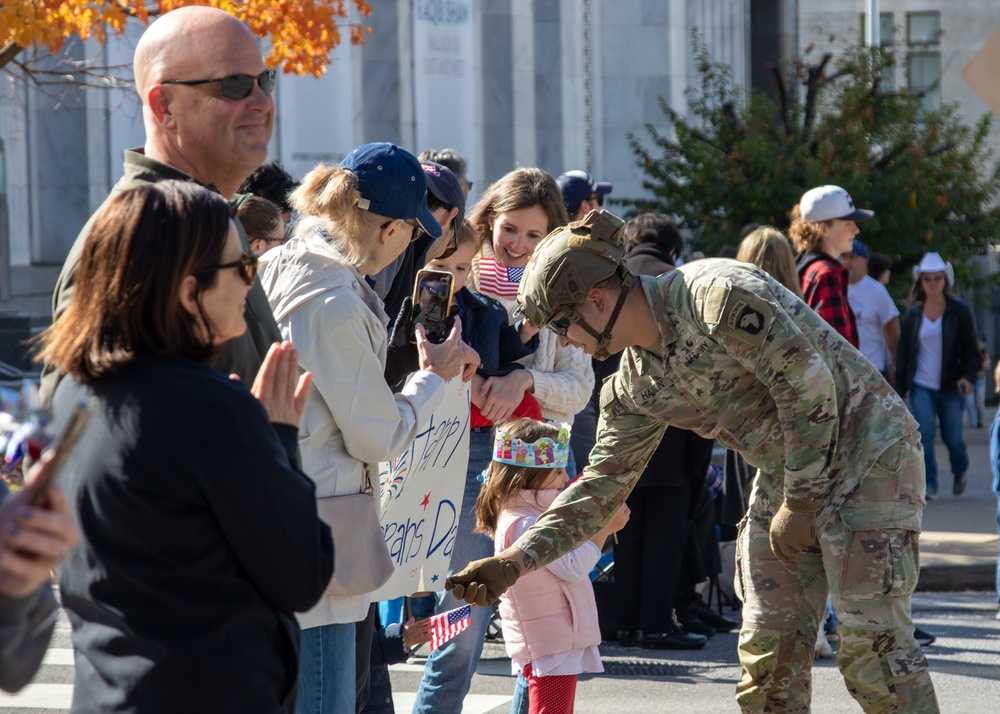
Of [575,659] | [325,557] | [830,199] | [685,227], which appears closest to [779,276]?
[830,199]

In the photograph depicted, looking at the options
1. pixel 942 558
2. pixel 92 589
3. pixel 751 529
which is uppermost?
pixel 92 589

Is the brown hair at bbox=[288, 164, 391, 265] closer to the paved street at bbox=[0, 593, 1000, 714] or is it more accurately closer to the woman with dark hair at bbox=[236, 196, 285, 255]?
the woman with dark hair at bbox=[236, 196, 285, 255]

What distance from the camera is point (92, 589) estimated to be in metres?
2.42

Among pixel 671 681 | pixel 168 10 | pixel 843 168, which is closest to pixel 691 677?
pixel 671 681

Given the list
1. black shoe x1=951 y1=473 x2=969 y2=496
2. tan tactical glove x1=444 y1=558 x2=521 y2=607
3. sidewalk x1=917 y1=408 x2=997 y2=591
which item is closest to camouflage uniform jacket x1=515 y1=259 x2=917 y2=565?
tan tactical glove x1=444 y1=558 x2=521 y2=607

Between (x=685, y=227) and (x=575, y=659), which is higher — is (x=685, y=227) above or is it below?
above

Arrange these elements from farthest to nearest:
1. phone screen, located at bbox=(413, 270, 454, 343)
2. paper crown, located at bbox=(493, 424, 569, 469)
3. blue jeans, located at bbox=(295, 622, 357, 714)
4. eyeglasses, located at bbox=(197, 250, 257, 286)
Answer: paper crown, located at bbox=(493, 424, 569, 469) → phone screen, located at bbox=(413, 270, 454, 343) → blue jeans, located at bbox=(295, 622, 357, 714) → eyeglasses, located at bbox=(197, 250, 257, 286)

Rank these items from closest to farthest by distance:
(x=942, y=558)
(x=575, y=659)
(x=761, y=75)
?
1. (x=575, y=659)
2. (x=942, y=558)
3. (x=761, y=75)

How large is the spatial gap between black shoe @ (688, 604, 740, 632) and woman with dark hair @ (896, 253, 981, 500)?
5.62m

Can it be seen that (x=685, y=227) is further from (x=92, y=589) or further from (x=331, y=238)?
(x=92, y=589)

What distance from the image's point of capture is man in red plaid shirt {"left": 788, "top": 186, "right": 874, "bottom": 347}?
24.5 feet

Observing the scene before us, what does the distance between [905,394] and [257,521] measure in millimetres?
11453

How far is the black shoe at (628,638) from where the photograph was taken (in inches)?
292

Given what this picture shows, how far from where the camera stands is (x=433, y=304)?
13.8 ft
